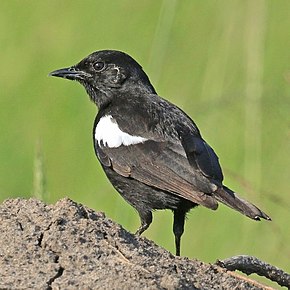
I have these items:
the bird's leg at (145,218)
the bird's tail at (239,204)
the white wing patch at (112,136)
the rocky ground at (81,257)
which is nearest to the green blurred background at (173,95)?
the white wing patch at (112,136)

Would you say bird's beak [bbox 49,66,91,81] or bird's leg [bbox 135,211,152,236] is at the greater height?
bird's beak [bbox 49,66,91,81]

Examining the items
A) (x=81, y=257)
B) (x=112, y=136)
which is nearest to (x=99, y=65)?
(x=112, y=136)

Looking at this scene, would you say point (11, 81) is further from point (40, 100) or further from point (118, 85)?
point (118, 85)

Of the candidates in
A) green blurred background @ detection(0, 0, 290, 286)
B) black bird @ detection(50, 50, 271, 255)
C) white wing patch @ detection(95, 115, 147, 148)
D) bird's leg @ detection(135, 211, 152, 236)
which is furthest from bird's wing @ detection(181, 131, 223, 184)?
green blurred background @ detection(0, 0, 290, 286)

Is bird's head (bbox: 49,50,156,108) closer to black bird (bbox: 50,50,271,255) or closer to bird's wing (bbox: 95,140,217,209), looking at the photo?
black bird (bbox: 50,50,271,255)

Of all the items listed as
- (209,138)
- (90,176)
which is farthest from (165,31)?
(90,176)

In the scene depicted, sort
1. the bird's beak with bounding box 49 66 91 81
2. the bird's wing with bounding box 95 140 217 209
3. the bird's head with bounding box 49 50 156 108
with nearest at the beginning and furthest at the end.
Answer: the bird's wing with bounding box 95 140 217 209
the bird's head with bounding box 49 50 156 108
the bird's beak with bounding box 49 66 91 81

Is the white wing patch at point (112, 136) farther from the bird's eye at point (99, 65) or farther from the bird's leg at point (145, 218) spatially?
the bird's eye at point (99, 65)

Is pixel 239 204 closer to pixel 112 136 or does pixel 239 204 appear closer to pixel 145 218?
pixel 145 218
